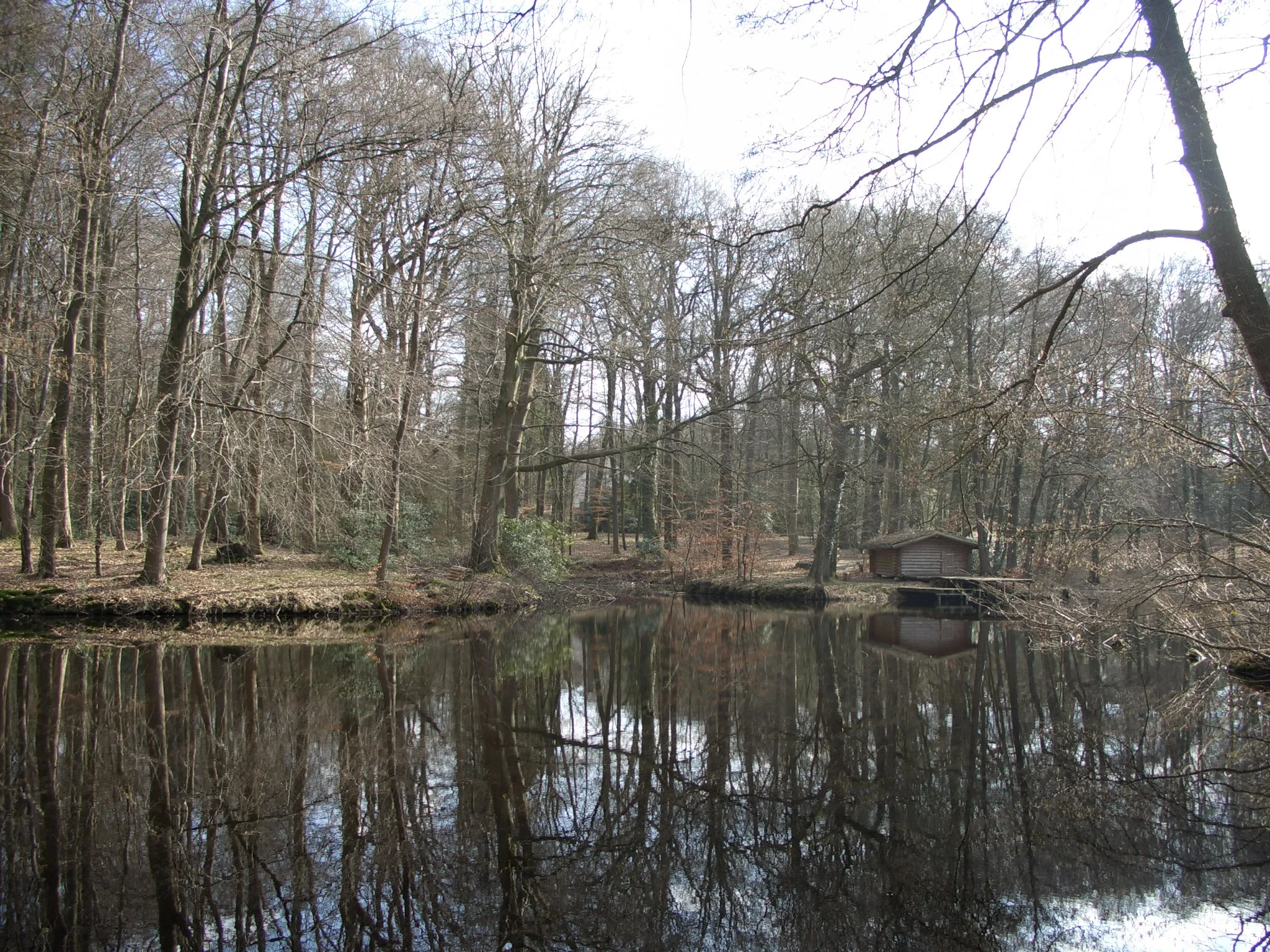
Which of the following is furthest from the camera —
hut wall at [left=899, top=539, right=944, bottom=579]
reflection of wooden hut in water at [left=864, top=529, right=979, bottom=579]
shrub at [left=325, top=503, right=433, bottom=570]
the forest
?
hut wall at [left=899, top=539, right=944, bottom=579]

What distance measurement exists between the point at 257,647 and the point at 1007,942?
10362mm

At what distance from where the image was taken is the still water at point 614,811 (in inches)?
146

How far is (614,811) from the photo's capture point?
531cm

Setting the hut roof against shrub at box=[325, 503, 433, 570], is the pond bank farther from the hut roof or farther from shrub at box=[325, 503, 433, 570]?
the hut roof


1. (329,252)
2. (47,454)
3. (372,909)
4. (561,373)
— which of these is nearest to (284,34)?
(329,252)

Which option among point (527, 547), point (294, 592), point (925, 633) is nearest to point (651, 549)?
point (527, 547)

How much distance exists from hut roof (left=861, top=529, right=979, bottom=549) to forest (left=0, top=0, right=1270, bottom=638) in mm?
2515

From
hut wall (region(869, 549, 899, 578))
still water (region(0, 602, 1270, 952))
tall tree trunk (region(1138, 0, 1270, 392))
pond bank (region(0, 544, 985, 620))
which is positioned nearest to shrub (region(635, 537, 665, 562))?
pond bank (region(0, 544, 985, 620))


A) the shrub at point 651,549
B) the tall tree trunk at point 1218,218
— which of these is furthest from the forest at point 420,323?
the shrub at point 651,549

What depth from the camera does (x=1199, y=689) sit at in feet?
31.4

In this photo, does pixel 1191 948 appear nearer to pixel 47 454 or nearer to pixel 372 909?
pixel 372 909

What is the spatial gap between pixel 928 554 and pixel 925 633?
9.34m

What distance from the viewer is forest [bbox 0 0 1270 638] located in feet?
23.1

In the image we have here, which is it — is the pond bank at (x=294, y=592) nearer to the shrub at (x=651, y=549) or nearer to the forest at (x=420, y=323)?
the forest at (x=420, y=323)
